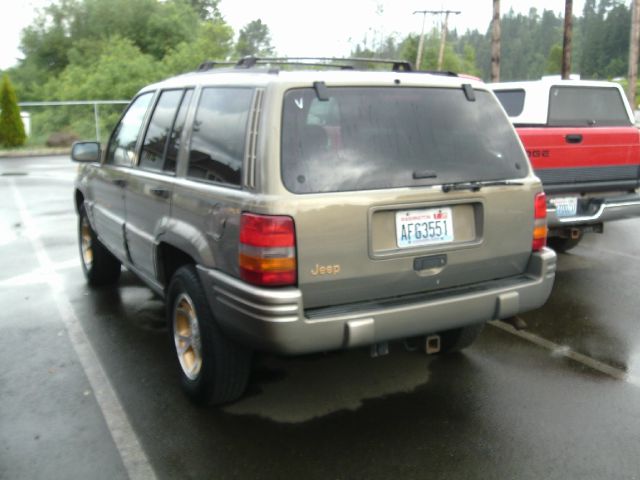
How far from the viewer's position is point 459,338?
4.34 m

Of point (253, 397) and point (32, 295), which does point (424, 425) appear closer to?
point (253, 397)

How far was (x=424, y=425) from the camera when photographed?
3498mm

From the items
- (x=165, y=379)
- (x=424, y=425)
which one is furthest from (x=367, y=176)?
(x=165, y=379)

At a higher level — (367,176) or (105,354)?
(367,176)

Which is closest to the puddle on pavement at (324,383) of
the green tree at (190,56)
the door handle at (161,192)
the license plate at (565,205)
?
the door handle at (161,192)

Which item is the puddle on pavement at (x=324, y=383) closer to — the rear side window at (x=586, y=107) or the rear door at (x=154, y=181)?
the rear door at (x=154, y=181)

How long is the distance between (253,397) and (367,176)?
1.56 metres

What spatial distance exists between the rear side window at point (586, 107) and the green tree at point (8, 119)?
2059 centimetres

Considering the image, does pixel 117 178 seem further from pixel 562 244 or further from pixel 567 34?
pixel 567 34

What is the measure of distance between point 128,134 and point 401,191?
8.78 ft

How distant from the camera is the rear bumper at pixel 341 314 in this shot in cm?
298

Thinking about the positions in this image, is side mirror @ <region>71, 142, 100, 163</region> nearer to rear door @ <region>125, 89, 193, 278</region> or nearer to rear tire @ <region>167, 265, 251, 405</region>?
rear door @ <region>125, 89, 193, 278</region>

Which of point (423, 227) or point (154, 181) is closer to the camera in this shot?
point (423, 227)

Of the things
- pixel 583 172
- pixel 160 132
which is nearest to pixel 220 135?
pixel 160 132
